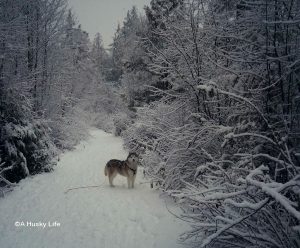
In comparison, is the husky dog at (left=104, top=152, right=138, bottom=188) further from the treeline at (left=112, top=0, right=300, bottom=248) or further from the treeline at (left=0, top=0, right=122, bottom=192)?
the treeline at (left=0, top=0, right=122, bottom=192)

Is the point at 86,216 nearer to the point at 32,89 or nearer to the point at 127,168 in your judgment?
the point at 127,168

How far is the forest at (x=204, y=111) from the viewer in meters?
3.91

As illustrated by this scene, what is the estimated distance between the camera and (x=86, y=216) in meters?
6.98

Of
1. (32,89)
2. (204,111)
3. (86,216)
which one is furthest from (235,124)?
(32,89)

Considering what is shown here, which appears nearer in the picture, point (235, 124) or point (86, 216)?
point (235, 124)

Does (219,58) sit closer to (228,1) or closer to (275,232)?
(228,1)

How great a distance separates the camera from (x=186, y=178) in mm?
7203

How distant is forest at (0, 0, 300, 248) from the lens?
3910mm

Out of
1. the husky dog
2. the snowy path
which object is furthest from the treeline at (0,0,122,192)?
the husky dog

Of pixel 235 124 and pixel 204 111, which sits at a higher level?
pixel 204 111

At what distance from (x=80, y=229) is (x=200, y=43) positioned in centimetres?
498

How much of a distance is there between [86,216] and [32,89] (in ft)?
34.3

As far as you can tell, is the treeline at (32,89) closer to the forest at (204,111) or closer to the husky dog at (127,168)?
the forest at (204,111)

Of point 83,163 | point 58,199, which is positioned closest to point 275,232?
point 58,199
